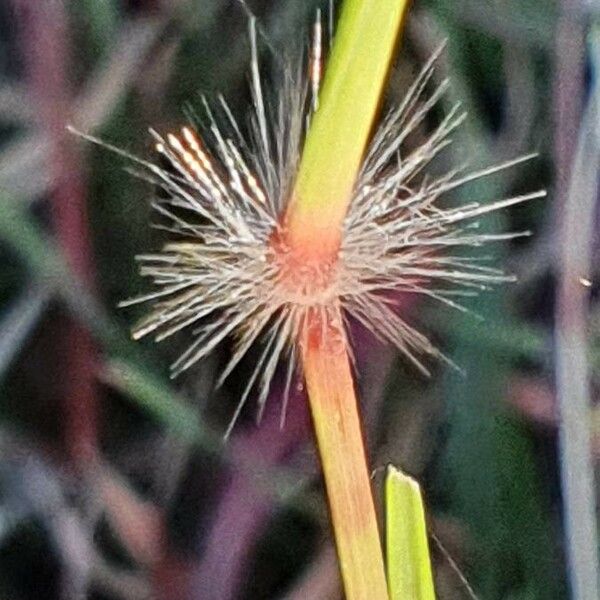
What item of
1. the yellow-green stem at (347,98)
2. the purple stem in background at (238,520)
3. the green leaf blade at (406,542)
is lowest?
the green leaf blade at (406,542)

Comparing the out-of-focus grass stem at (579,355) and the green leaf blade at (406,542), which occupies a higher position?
the out-of-focus grass stem at (579,355)

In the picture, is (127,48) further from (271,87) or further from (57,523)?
(57,523)

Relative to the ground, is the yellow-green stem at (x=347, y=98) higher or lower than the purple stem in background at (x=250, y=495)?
higher

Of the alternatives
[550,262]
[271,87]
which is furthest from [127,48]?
[550,262]

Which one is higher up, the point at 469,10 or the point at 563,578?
the point at 469,10

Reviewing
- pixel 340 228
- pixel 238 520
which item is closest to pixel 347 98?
pixel 340 228

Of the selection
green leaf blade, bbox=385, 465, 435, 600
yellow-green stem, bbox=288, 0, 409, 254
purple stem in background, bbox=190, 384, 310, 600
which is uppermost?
yellow-green stem, bbox=288, 0, 409, 254
